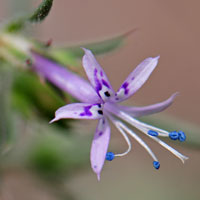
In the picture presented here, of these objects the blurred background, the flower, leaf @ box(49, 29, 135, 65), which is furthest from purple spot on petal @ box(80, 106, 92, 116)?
the blurred background

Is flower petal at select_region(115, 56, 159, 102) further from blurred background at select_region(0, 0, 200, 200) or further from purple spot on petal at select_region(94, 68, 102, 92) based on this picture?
blurred background at select_region(0, 0, 200, 200)

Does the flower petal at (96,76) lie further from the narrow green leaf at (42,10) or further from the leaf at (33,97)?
the leaf at (33,97)

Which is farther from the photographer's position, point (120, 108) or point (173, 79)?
point (173, 79)

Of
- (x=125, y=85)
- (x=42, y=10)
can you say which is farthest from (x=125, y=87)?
(x=42, y=10)

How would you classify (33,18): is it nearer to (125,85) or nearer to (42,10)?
(42,10)

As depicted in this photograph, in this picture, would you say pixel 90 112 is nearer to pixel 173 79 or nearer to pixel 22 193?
pixel 22 193

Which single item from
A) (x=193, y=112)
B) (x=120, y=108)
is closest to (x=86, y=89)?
(x=120, y=108)
